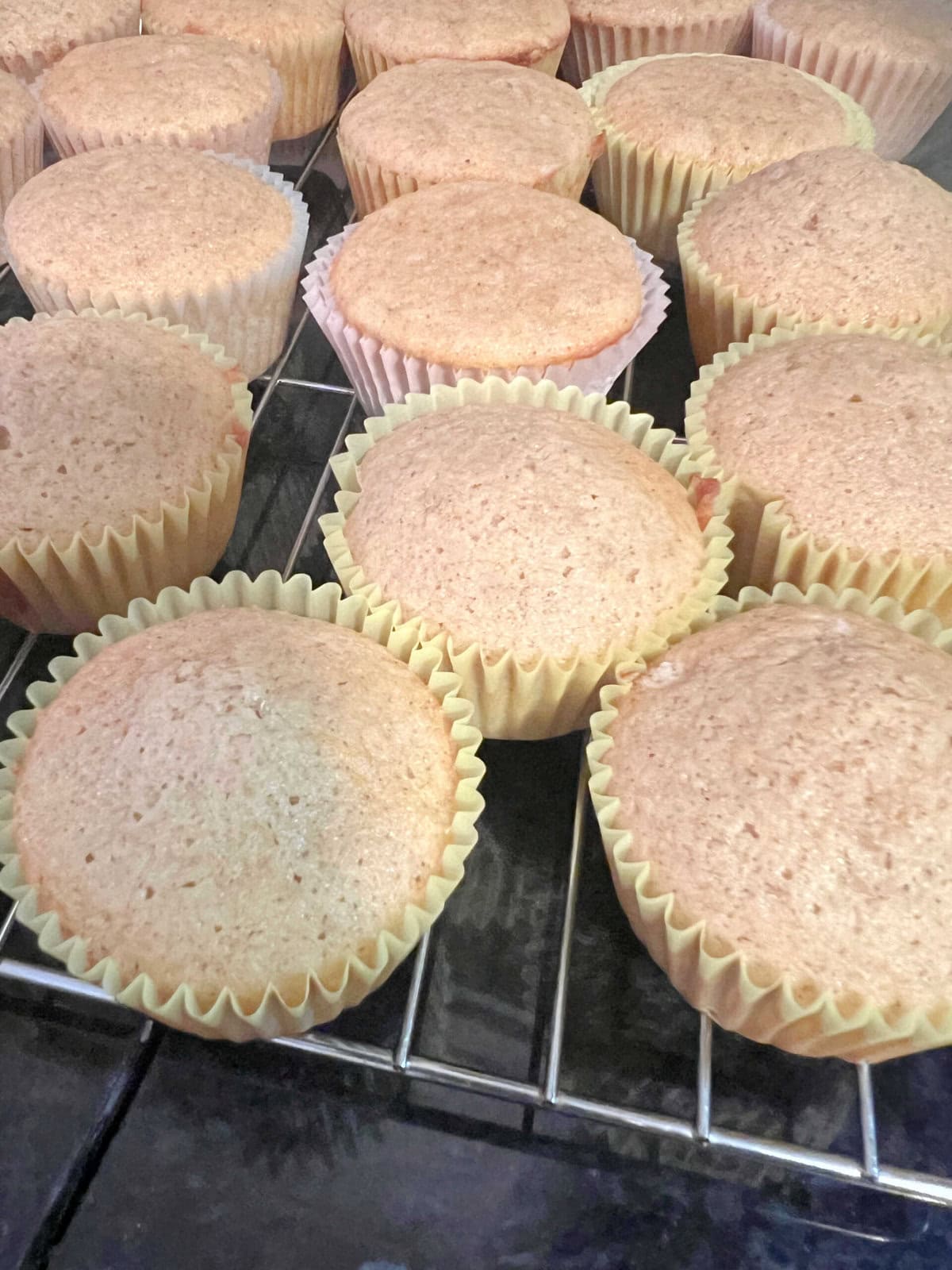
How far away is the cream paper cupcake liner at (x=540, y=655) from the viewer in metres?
1.36

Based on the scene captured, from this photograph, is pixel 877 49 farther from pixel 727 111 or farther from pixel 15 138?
pixel 15 138

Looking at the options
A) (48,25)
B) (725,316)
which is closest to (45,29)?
(48,25)

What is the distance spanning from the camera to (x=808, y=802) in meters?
1.12

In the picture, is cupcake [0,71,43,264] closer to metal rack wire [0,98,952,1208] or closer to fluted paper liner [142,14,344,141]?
fluted paper liner [142,14,344,141]

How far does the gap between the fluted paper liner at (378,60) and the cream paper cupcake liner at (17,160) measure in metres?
0.89

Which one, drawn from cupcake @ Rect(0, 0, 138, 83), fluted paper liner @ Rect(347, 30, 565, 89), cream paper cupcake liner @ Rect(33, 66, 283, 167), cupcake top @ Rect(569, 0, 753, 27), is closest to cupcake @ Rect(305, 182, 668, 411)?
cream paper cupcake liner @ Rect(33, 66, 283, 167)

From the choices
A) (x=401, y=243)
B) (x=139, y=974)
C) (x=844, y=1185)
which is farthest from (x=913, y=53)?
(x=139, y=974)

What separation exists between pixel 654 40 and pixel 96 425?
2153 mm

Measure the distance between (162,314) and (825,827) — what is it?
5.06ft

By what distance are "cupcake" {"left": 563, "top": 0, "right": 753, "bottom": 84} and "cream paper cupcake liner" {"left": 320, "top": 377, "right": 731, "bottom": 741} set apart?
1.63 meters

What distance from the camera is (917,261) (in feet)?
5.93

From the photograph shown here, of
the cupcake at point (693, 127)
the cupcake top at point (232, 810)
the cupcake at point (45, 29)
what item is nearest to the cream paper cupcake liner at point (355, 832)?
the cupcake top at point (232, 810)

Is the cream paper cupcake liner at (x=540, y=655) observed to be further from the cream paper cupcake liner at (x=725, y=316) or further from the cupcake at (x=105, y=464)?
the cream paper cupcake liner at (x=725, y=316)

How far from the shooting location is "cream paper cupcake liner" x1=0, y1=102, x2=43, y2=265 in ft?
7.30
